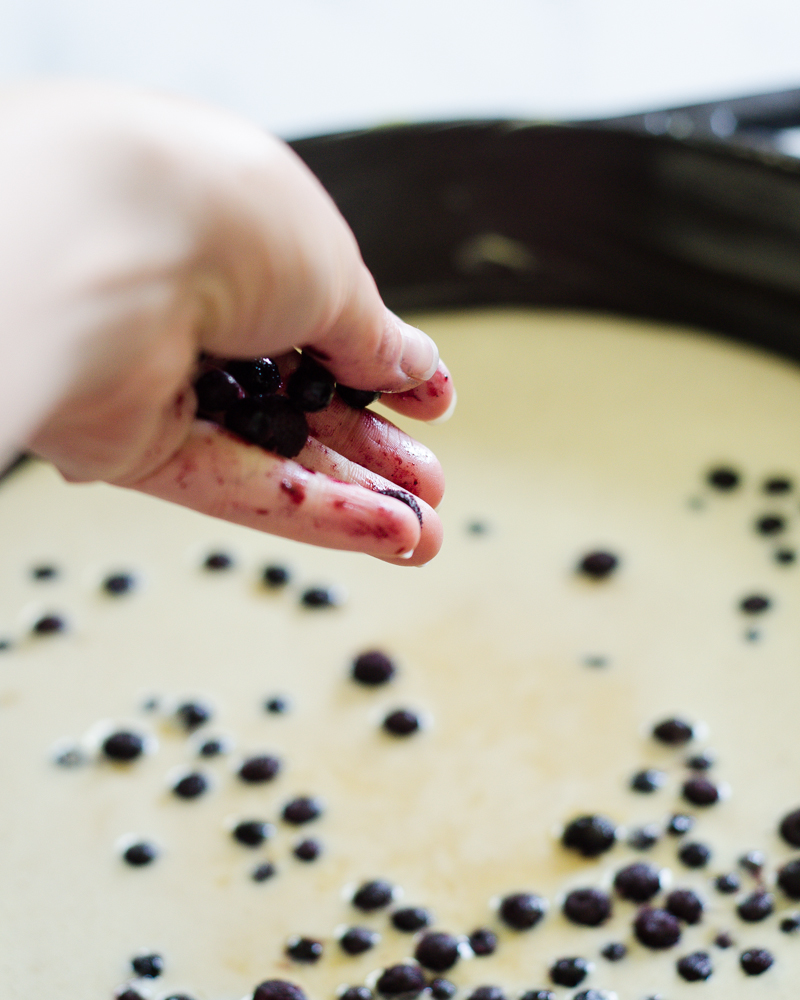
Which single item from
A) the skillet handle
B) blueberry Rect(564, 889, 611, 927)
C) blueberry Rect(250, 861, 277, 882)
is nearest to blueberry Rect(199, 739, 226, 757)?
blueberry Rect(250, 861, 277, 882)

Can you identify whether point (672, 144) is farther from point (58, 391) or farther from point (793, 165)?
point (58, 391)

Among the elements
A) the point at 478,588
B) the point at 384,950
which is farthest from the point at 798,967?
the point at 478,588

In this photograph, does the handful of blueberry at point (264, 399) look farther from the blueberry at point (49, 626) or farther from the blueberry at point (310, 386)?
the blueberry at point (49, 626)

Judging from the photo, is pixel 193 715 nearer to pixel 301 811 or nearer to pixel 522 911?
pixel 301 811

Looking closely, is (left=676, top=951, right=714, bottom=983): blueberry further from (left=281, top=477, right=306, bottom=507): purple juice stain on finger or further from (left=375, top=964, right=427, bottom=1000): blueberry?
(left=281, top=477, right=306, bottom=507): purple juice stain on finger

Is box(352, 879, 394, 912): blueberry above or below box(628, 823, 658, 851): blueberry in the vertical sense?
below

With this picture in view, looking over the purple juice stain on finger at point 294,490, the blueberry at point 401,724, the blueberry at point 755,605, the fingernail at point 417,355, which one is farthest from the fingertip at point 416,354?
the blueberry at point 755,605
